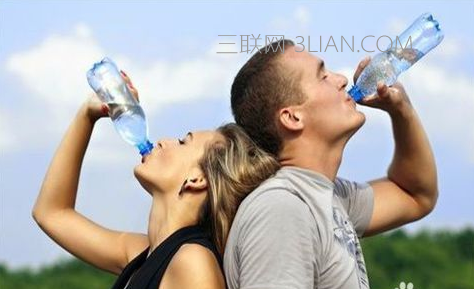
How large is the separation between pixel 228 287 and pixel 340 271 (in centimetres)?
35

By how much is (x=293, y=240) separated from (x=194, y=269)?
0.35 meters

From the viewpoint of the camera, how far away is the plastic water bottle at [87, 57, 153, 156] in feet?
13.7

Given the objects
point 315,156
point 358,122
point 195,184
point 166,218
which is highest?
point 358,122

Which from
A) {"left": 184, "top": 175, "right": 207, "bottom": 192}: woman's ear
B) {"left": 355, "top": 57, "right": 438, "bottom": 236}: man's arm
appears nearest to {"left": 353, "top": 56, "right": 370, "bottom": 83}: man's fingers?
{"left": 355, "top": 57, "right": 438, "bottom": 236}: man's arm

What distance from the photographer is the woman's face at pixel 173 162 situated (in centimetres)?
375

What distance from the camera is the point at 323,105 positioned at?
3.66 meters

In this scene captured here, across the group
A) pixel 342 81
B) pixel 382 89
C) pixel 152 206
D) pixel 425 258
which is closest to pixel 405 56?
pixel 382 89

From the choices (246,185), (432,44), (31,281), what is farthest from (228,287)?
(31,281)

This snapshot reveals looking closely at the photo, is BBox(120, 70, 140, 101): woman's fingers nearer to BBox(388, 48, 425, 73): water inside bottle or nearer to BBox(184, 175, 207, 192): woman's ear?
BBox(184, 175, 207, 192): woman's ear

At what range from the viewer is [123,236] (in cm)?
416

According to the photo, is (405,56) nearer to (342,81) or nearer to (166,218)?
(342,81)

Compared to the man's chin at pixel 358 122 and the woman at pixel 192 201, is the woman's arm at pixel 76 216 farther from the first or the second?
the man's chin at pixel 358 122

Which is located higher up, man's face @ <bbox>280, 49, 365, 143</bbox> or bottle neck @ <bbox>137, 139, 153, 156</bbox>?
man's face @ <bbox>280, 49, 365, 143</bbox>

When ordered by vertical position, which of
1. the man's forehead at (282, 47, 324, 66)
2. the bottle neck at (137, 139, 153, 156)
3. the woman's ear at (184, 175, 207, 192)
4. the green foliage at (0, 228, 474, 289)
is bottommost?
the green foliage at (0, 228, 474, 289)
